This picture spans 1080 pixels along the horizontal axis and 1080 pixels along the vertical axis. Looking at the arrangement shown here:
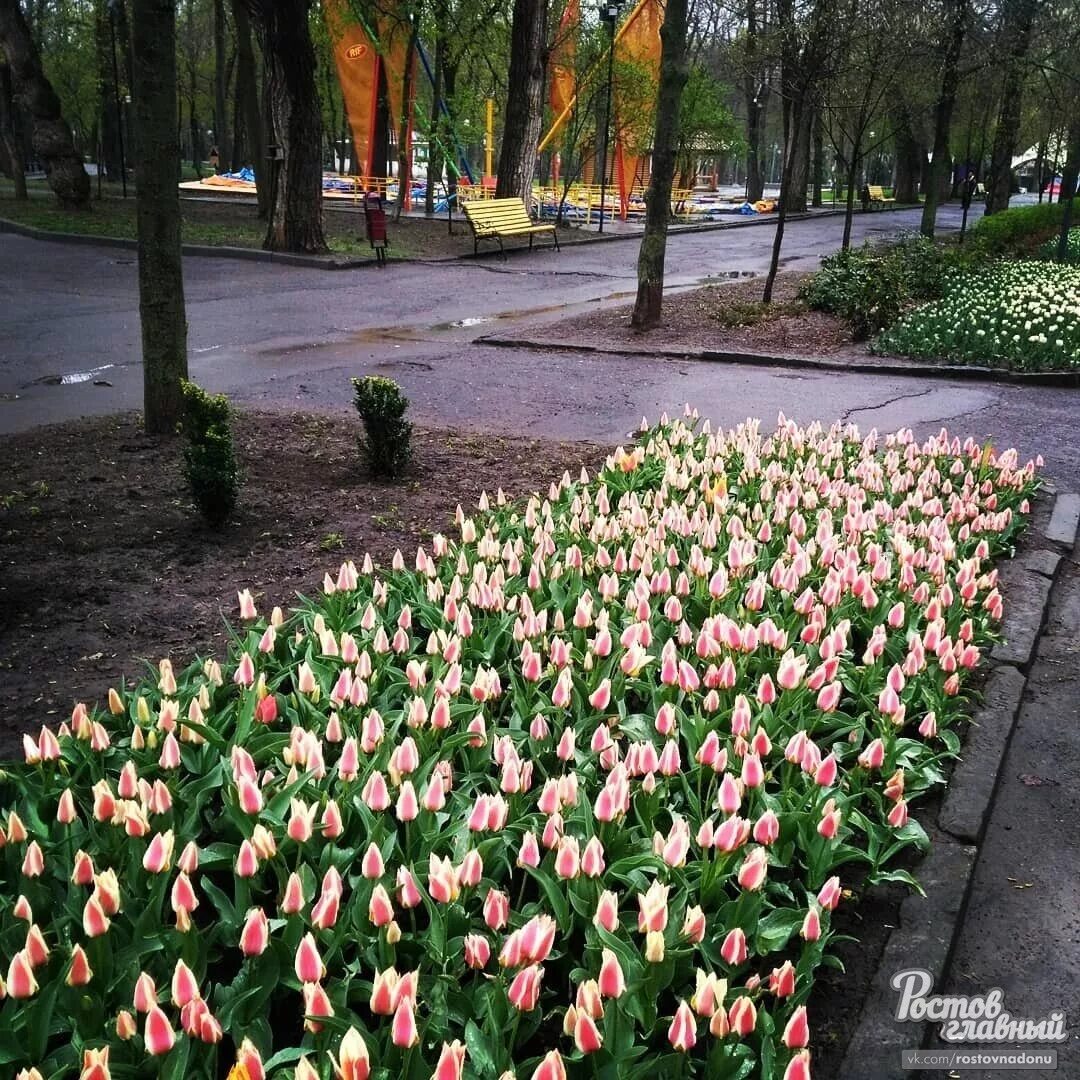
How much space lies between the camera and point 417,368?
433 inches

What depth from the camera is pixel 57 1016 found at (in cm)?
210

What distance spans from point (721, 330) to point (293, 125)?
32.2 ft

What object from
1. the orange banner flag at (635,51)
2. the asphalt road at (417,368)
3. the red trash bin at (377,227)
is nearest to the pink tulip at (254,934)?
the asphalt road at (417,368)

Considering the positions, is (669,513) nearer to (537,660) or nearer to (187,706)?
(537,660)

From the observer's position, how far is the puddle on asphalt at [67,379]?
9797mm

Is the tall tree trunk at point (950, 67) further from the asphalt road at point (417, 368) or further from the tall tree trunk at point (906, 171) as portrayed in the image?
the tall tree trunk at point (906, 171)

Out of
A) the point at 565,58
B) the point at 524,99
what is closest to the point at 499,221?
the point at 524,99

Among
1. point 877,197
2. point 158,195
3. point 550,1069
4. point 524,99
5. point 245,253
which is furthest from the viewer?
point 877,197

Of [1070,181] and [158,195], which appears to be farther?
[1070,181]

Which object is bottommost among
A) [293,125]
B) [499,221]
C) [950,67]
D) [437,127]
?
[499,221]

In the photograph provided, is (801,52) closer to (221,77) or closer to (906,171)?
(221,77)

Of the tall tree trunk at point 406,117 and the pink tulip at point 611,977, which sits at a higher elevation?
A: the tall tree trunk at point 406,117

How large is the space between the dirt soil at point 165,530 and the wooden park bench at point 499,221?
15.5 metres

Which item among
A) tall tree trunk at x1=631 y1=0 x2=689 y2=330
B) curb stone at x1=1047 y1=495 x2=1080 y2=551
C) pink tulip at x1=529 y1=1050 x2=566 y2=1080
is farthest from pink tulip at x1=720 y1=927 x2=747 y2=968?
tall tree trunk at x1=631 y1=0 x2=689 y2=330
